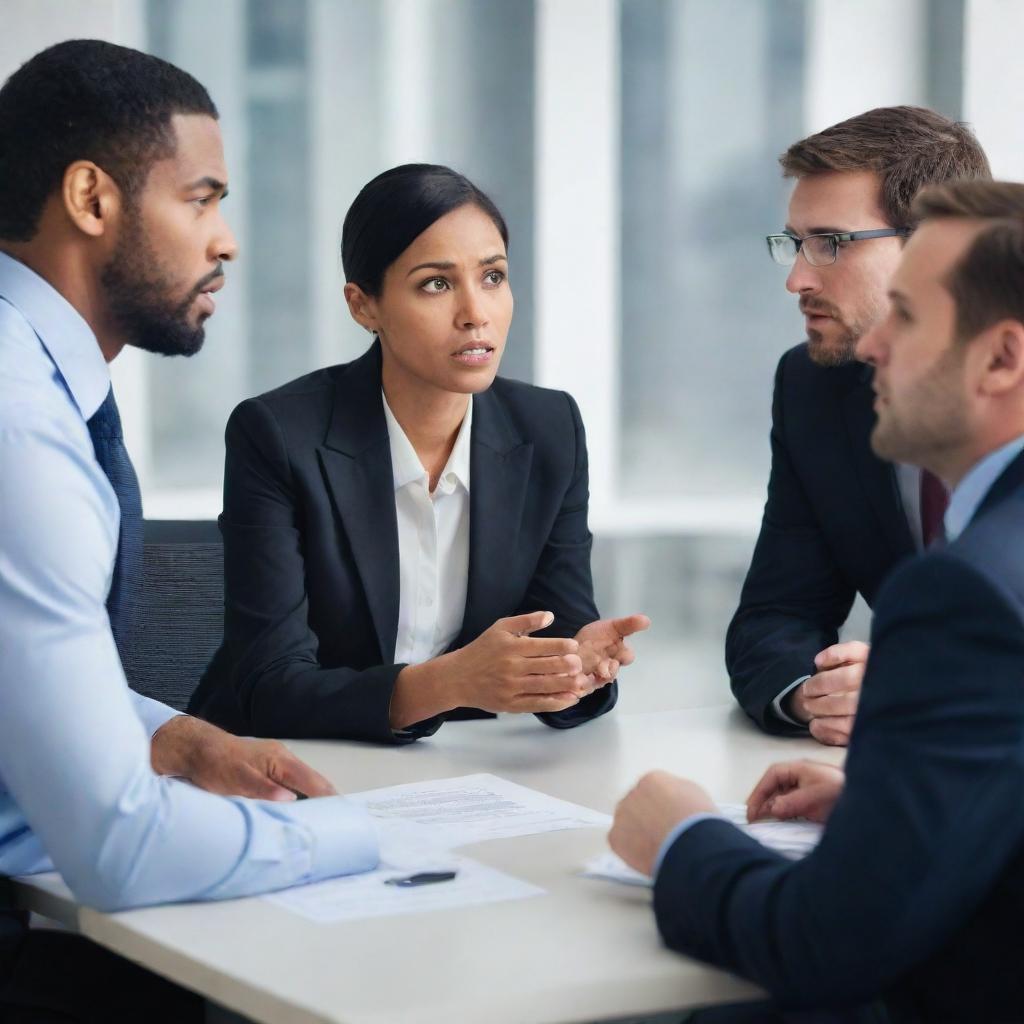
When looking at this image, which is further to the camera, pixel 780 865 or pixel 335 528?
pixel 335 528

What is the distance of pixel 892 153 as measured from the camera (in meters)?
2.61

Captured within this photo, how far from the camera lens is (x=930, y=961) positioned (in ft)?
3.92

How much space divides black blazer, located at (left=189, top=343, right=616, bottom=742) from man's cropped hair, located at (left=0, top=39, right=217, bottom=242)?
806 millimetres

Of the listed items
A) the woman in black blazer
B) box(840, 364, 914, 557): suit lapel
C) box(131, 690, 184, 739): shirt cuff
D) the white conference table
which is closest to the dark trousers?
the white conference table

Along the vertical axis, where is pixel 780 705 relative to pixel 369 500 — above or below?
below

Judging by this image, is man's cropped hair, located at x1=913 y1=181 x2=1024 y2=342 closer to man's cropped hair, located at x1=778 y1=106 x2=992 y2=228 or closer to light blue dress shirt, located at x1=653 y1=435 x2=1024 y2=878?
light blue dress shirt, located at x1=653 y1=435 x2=1024 y2=878

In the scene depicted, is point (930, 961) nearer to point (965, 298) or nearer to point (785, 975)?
point (785, 975)

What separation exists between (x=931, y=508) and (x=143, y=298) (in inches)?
54.2

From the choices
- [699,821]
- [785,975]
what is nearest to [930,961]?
[785,975]

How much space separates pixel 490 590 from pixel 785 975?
1.40 m

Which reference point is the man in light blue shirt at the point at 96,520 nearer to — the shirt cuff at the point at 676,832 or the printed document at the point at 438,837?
the printed document at the point at 438,837

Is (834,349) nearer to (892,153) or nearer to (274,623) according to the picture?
(892,153)

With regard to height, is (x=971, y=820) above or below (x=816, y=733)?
above

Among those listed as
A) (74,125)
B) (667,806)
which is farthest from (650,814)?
(74,125)
